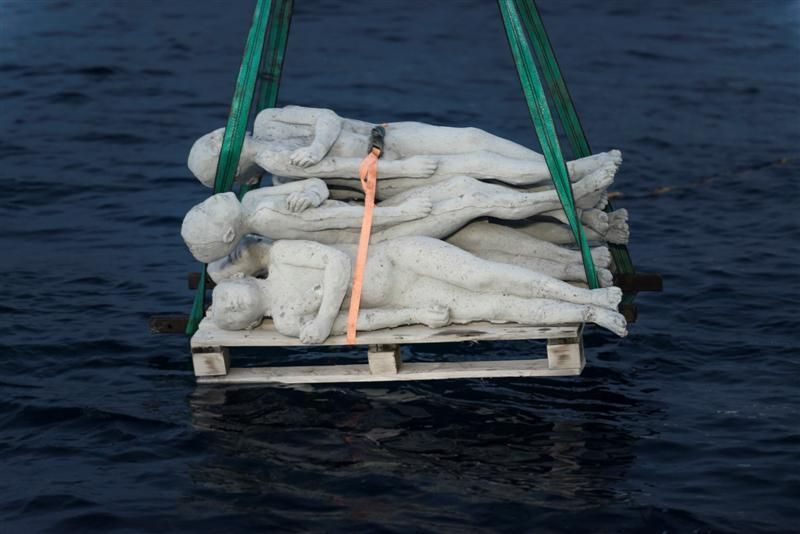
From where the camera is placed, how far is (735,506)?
7410 mm

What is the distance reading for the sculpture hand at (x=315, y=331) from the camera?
8148mm

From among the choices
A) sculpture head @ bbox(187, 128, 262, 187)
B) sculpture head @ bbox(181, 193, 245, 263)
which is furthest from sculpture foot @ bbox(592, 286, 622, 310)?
sculpture head @ bbox(187, 128, 262, 187)

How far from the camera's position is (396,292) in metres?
8.50

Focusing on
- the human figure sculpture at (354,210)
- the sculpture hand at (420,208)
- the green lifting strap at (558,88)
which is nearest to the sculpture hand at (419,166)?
the human figure sculpture at (354,210)

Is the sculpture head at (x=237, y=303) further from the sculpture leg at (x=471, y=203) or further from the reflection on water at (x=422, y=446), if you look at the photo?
the sculpture leg at (x=471, y=203)

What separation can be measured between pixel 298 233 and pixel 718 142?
818 cm

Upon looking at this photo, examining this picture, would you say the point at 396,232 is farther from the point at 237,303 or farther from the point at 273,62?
the point at 273,62

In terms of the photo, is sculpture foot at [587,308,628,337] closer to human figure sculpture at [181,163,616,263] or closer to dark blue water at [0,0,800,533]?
dark blue water at [0,0,800,533]

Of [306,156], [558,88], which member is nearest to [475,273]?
[306,156]

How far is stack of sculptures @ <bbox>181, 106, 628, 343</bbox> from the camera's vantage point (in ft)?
27.1

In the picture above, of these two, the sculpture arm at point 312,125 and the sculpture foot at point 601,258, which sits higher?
the sculpture arm at point 312,125

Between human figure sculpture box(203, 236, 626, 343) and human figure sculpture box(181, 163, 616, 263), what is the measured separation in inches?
5.5

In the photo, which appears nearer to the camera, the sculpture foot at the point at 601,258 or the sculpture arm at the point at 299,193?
the sculpture arm at the point at 299,193

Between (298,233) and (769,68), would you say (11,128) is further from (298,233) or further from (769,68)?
(769,68)
